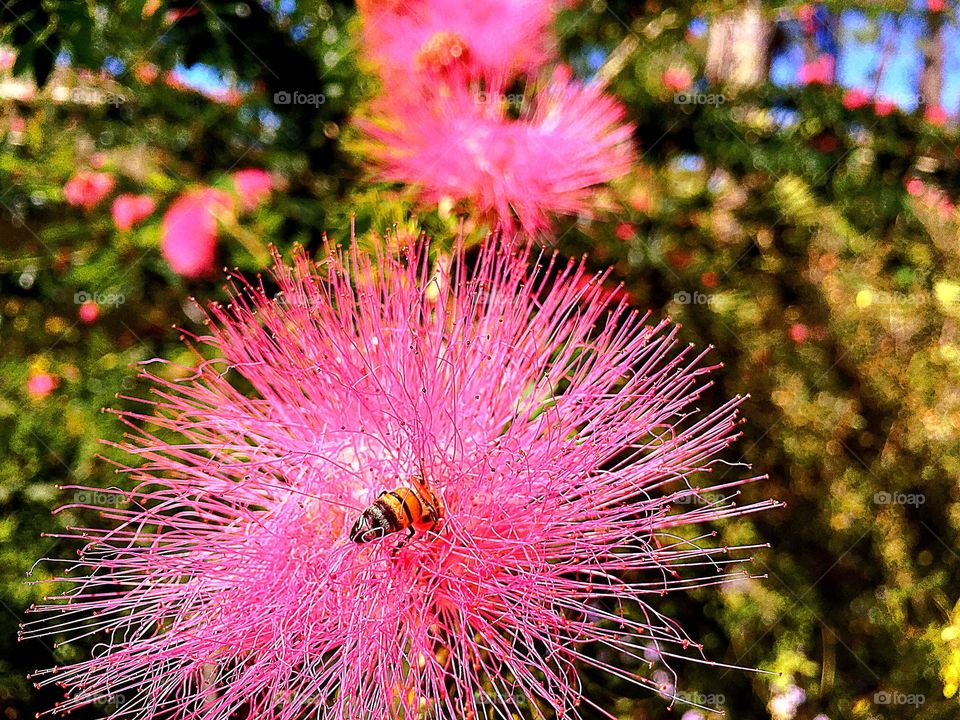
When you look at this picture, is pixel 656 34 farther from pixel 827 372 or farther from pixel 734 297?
pixel 827 372

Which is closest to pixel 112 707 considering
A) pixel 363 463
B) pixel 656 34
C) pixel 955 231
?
pixel 363 463

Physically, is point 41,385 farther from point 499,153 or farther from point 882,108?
point 882,108

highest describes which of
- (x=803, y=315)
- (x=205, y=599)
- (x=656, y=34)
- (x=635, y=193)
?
(x=656, y=34)

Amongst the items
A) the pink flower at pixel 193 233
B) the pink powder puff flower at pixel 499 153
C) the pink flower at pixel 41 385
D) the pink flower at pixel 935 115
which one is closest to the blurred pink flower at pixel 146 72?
the pink flower at pixel 193 233

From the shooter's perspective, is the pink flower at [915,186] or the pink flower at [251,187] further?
the pink flower at [915,186]

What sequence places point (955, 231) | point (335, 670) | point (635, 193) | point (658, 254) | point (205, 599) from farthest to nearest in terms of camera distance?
point (955, 231)
point (635, 193)
point (658, 254)
point (205, 599)
point (335, 670)

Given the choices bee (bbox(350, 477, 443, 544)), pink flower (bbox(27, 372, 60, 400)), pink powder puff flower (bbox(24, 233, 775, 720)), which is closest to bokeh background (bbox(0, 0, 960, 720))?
pink flower (bbox(27, 372, 60, 400))

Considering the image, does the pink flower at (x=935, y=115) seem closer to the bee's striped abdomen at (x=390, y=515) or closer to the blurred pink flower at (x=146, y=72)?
the bee's striped abdomen at (x=390, y=515)
